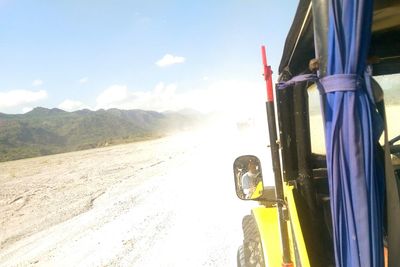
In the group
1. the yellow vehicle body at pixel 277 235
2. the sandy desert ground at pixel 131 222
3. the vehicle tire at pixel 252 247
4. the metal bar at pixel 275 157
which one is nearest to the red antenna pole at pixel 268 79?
the metal bar at pixel 275 157

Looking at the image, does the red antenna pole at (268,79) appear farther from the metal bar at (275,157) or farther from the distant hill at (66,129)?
the distant hill at (66,129)

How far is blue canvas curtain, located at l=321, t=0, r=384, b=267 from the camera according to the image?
58.9 inches

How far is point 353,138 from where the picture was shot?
1.49m

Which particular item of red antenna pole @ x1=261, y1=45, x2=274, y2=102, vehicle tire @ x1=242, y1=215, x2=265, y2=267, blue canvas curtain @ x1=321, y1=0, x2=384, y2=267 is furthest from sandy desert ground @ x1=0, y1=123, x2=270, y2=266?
blue canvas curtain @ x1=321, y1=0, x2=384, y2=267

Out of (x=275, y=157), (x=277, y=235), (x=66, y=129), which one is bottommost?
(x=66, y=129)

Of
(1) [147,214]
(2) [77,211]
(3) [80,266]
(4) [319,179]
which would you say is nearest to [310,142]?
(4) [319,179]

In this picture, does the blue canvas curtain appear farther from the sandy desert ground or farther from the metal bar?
the sandy desert ground

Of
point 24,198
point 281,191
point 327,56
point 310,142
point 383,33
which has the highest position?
point 383,33

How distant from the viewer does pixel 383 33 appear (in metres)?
2.59

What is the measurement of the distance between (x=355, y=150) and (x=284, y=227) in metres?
Result: 1.28

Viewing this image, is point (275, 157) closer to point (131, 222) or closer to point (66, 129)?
point (131, 222)

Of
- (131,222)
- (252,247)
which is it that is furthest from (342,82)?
(131,222)

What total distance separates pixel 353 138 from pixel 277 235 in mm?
1675

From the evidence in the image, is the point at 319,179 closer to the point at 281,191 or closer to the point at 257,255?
the point at 281,191
